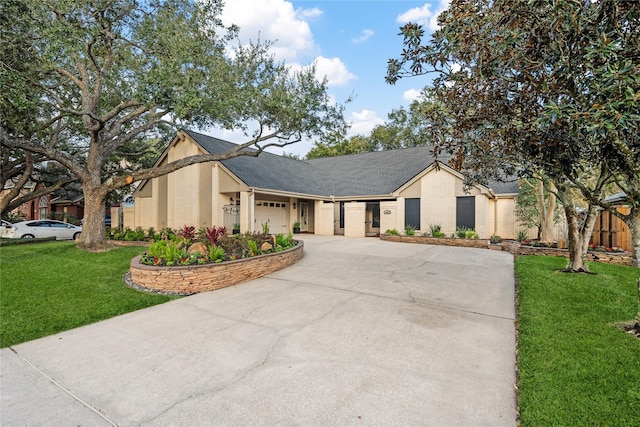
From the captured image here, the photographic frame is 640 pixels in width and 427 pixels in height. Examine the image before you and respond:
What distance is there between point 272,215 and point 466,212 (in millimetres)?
11386

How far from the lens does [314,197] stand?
66.5 ft

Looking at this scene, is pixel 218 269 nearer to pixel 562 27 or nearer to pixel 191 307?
pixel 191 307

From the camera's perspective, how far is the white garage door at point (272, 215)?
18859mm

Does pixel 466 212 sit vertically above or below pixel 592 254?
above

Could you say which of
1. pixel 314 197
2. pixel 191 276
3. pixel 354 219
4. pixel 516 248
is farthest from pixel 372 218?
pixel 191 276

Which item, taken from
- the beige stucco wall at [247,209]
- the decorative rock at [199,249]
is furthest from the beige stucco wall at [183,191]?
the decorative rock at [199,249]

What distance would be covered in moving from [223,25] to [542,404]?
14975mm

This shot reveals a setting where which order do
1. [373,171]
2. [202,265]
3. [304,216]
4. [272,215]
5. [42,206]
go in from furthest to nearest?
1. [42,206]
2. [304,216]
3. [373,171]
4. [272,215]
5. [202,265]

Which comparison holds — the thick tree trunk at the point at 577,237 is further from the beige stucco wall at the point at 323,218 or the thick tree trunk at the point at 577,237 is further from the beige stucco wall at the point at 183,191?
the beige stucco wall at the point at 183,191

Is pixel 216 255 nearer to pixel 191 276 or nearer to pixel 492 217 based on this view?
pixel 191 276

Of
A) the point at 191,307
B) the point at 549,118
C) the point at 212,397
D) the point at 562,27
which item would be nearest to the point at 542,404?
the point at 549,118

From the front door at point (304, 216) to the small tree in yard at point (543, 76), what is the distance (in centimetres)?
1686

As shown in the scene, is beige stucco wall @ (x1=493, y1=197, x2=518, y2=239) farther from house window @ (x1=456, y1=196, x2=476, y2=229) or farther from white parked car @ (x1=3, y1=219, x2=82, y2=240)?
white parked car @ (x1=3, y1=219, x2=82, y2=240)

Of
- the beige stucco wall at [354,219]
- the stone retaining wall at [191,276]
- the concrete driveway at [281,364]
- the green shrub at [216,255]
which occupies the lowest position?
the concrete driveway at [281,364]
